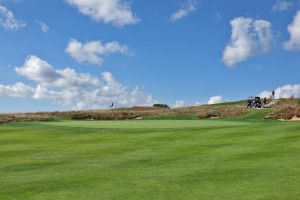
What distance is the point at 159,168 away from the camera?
16.4 meters

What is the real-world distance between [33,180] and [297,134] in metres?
15.6

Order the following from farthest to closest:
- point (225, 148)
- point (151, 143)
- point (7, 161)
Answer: point (151, 143), point (225, 148), point (7, 161)

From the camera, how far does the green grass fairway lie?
12.5 metres

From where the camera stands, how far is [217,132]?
28859 mm

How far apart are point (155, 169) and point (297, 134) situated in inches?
476

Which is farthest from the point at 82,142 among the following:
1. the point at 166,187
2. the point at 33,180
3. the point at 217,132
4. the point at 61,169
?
the point at 166,187

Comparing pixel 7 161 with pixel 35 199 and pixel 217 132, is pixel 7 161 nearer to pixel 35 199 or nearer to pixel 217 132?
pixel 35 199

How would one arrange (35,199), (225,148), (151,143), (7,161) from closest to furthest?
(35,199) → (7,161) → (225,148) → (151,143)

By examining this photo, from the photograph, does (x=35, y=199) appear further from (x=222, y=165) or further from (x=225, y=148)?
(x=225, y=148)

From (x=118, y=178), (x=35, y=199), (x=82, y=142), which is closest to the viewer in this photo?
(x=35, y=199)

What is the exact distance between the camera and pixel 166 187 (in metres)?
13.1

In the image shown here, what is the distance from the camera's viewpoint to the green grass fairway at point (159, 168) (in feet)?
41.1

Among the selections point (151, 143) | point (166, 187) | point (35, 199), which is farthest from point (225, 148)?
point (35, 199)

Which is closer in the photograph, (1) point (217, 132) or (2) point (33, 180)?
(2) point (33, 180)
